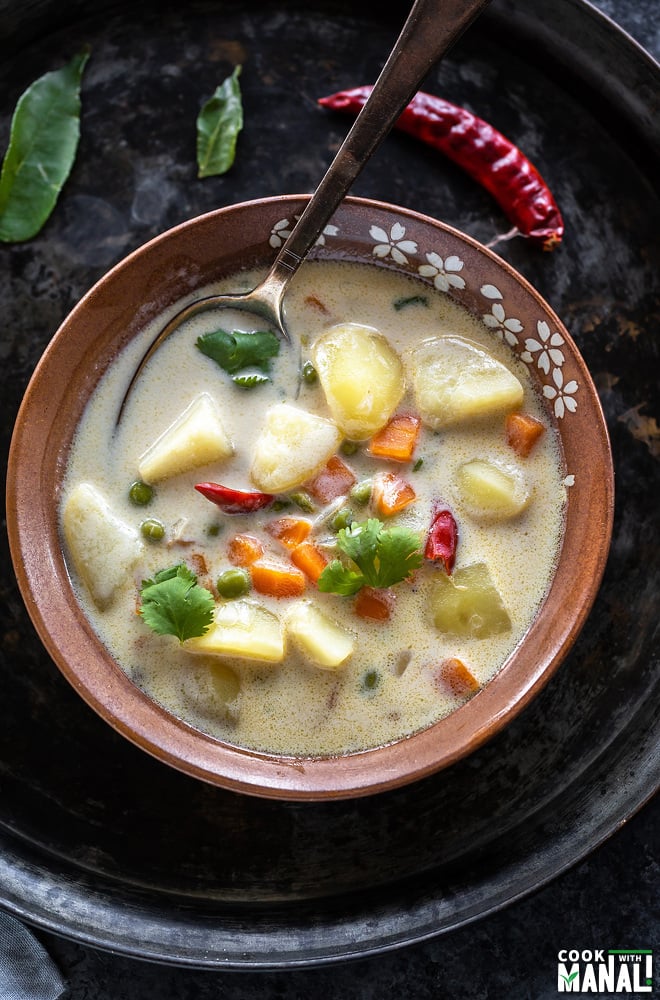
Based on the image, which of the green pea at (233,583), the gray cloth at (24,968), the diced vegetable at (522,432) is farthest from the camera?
the gray cloth at (24,968)

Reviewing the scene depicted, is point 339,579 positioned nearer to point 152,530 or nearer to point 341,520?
point 341,520

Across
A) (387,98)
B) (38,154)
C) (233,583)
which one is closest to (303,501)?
(233,583)

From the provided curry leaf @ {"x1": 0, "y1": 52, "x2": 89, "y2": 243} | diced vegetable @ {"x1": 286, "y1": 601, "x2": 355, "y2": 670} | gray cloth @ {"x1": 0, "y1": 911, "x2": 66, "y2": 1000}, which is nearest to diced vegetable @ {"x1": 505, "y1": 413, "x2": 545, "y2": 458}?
diced vegetable @ {"x1": 286, "y1": 601, "x2": 355, "y2": 670}

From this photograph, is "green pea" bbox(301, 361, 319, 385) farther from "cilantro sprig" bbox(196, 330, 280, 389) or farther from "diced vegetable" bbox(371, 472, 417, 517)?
"diced vegetable" bbox(371, 472, 417, 517)

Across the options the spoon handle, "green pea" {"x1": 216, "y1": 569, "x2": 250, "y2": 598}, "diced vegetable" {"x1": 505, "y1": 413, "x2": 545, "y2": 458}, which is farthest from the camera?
"diced vegetable" {"x1": 505, "y1": 413, "x2": 545, "y2": 458}

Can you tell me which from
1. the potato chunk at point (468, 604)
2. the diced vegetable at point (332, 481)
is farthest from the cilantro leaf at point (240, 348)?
the potato chunk at point (468, 604)

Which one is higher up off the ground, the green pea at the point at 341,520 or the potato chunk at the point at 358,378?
the potato chunk at the point at 358,378

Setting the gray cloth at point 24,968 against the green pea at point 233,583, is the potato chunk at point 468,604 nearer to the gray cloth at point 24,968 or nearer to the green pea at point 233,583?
the green pea at point 233,583
